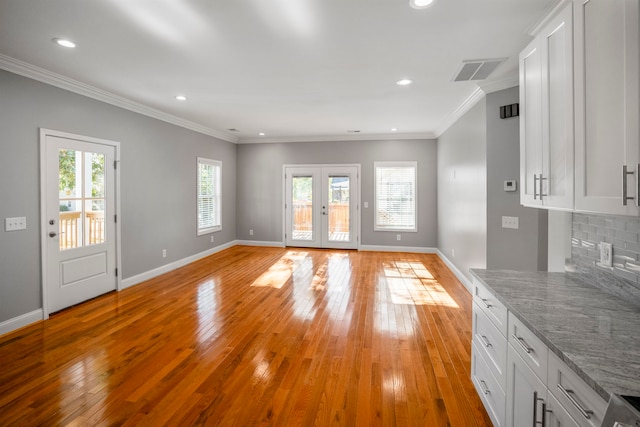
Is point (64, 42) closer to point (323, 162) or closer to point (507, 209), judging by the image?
point (507, 209)

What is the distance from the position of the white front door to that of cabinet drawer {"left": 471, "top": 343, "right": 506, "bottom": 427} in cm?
431

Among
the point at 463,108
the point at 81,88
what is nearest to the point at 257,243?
the point at 81,88

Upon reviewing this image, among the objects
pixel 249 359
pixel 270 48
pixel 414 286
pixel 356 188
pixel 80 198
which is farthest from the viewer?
pixel 356 188

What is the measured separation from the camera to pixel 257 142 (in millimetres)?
7938

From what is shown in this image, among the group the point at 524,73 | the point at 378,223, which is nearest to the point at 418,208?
the point at 378,223

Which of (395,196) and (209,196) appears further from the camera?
(395,196)

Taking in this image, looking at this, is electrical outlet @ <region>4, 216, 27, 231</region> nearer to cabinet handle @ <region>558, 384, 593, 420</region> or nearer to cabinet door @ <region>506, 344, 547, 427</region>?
cabinet door @ <region>506, 344, 547, 427</region>

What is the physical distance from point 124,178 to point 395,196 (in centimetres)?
535

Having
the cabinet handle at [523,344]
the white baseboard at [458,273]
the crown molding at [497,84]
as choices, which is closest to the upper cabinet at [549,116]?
the cabinet handle at [523,344]

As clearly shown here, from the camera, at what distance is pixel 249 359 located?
2688mm

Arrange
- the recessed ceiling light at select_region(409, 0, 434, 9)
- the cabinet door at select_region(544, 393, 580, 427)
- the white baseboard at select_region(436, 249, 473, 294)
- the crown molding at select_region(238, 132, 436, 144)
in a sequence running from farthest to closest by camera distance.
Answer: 1. the crown molding at select_region(238, 132, 436, 144)
2. the white baseboard at select_region(436, 249, 473, 294)
3. the recessed ceiling light at select_region(409, 0, 434, 9)
4. the cabinet door at select_region(544, 393, 580, 427)

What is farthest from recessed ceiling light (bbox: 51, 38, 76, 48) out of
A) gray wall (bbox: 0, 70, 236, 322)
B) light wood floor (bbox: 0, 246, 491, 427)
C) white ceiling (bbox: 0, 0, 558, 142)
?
light wood floor (bbox: 0, 246, 491, 427)

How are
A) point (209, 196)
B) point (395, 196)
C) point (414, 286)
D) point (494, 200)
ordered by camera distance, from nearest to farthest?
point (494, 200) → point (414, 286) → point (209, 196) → point (395, 196)

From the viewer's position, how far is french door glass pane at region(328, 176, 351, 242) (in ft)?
25.0
